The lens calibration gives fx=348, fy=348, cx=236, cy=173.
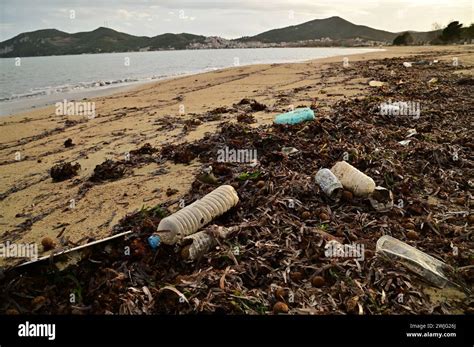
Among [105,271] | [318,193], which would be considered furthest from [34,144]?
[318,193]

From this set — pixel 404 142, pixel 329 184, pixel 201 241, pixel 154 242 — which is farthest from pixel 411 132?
pixel 154 242

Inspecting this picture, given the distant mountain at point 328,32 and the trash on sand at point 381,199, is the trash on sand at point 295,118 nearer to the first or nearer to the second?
the trash on sand at point 381,199

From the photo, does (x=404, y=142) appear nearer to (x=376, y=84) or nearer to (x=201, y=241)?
(x=201, y=241)

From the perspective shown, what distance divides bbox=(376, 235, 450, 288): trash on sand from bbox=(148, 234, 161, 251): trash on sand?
1.84 meters

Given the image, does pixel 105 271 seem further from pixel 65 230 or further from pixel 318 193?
pixel 318 193

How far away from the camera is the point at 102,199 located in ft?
14.5

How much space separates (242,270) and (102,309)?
1040mm

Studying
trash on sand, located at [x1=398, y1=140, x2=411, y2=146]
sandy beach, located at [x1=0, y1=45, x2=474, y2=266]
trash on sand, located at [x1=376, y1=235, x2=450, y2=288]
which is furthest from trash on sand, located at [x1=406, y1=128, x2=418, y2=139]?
trash on sand, located at [x1=376, y1=235, x2=450, y2=288]

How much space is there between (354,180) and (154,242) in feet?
7.31

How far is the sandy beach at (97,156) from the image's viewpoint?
3965 mm

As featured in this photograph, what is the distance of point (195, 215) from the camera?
10.7 feet

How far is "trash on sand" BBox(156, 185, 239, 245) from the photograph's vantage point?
304 cm

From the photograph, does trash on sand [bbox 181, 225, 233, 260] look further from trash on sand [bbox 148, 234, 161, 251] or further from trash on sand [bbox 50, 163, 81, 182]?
trash on sand [bbox 50, 163, 81, 182]

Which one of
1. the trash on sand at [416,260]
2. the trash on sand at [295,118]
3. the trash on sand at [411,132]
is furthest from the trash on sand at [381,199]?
the trash on sand at [295,118]
